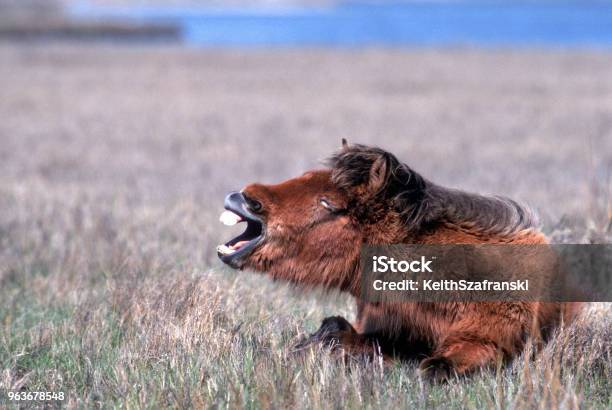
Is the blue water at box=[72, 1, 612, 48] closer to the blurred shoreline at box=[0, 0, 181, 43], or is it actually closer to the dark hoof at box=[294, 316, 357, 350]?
the blurred shoreline at box=[0, 0, 181, 43]

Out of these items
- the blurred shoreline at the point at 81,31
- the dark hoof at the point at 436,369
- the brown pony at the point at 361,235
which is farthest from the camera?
the blurred shoreline at the point at 81,31

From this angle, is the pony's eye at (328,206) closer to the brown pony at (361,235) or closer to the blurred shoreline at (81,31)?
the brown pony at (361,235)

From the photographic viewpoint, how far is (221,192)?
38.7 ft

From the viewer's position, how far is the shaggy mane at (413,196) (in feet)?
14.2

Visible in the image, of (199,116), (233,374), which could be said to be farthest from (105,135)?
(233,374)

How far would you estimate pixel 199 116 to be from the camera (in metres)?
19.9

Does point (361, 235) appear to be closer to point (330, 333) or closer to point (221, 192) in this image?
point (330, 333)

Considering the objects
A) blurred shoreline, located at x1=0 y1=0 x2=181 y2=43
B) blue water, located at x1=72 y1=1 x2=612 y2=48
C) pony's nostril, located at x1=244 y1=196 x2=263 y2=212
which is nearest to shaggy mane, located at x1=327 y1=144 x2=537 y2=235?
pony's nostril, located at x1=244 y1=196 x2=263 y2=212

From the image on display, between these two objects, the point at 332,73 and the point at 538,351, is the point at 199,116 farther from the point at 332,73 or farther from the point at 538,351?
the point at 538,351

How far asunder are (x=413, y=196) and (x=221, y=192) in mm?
7619

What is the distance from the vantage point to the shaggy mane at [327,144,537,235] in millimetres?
4316

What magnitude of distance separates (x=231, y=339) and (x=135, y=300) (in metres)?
0.89

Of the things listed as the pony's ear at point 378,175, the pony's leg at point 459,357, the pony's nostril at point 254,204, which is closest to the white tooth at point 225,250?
the pony's nostril at point 254,204

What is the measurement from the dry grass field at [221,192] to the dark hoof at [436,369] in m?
0.06
